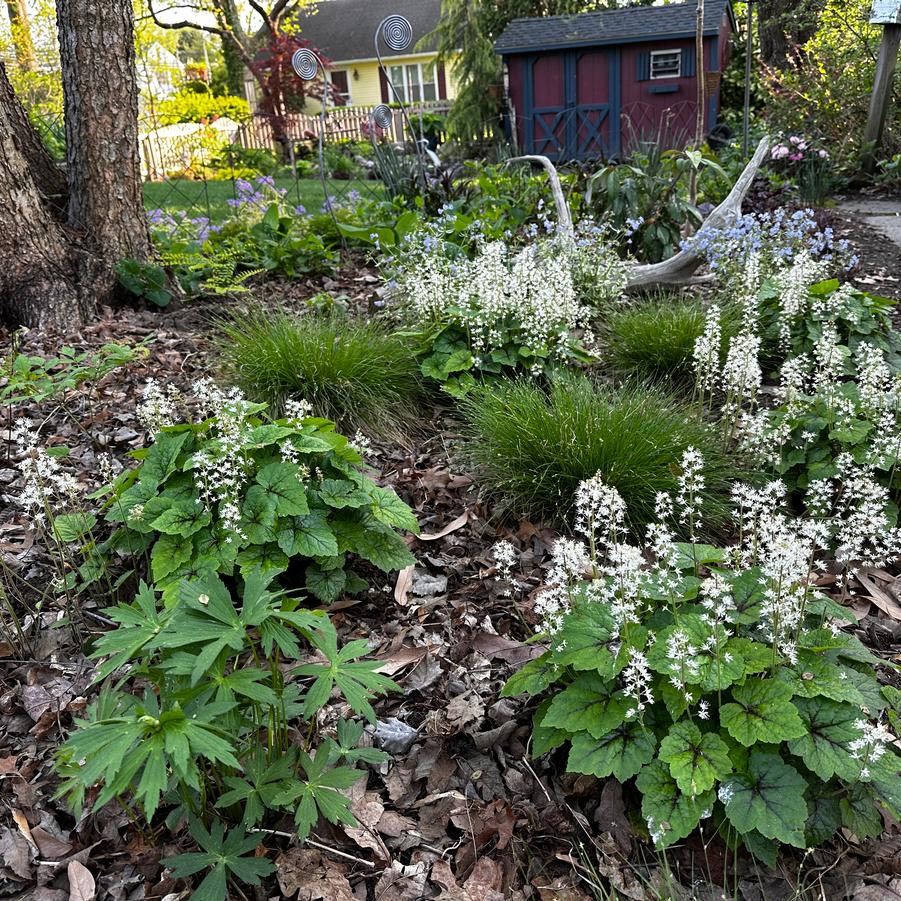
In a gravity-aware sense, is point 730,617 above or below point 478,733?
above

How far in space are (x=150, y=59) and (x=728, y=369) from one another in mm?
21781

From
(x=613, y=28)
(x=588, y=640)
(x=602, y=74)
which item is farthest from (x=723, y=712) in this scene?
(x=613, y=28)

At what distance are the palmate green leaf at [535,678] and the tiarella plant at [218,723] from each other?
432 millimetres

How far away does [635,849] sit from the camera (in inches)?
76.9

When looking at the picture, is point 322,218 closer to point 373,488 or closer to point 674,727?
point 373,488

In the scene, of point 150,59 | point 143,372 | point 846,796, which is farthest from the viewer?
point 150,59

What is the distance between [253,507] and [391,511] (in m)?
0.48

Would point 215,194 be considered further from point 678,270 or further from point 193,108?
point 678,270

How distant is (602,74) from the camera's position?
16.9m

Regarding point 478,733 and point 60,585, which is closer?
point 478,733

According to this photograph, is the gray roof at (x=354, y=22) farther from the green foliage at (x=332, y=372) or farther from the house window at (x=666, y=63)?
the green foliage at (x=332, y=372)

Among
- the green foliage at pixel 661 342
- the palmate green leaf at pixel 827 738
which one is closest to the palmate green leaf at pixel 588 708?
the palmate green leaf at pixel 827 738

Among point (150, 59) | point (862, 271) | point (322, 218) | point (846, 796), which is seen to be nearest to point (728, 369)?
point (846, 796)

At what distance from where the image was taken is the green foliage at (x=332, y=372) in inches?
153
